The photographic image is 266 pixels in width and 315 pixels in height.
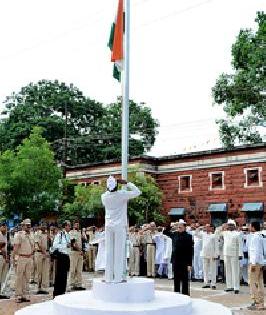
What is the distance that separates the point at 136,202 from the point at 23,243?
15.4m

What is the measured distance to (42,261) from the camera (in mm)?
14680

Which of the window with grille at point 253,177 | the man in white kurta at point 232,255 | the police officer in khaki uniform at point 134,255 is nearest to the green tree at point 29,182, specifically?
the window with grille at point 253,177

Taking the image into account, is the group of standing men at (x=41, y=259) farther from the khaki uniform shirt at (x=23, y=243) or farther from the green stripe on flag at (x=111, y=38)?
the green stripe on flag at (x=111, y=38)

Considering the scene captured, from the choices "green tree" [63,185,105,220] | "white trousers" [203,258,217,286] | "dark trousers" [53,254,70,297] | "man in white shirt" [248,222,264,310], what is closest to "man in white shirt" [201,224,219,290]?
"white trousers" [203,258,217,286]

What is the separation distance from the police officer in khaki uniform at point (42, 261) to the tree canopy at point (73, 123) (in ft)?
94.0

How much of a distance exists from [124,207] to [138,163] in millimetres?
20636

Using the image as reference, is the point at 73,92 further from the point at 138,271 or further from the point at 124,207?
the point at 124,207

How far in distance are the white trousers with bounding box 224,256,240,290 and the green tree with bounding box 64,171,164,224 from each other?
12.5 metres

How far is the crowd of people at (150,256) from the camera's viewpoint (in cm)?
1147

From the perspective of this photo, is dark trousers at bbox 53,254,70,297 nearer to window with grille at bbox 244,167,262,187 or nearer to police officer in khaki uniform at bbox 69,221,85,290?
police officer in khaki uniform at bbox 69,221,85,290

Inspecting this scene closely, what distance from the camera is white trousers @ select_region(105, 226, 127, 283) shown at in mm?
8797

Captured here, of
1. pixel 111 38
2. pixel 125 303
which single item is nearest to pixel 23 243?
pixel 125 303

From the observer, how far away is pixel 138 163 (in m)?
29.8

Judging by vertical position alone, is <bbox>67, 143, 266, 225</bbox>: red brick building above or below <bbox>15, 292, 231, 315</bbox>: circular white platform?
above
